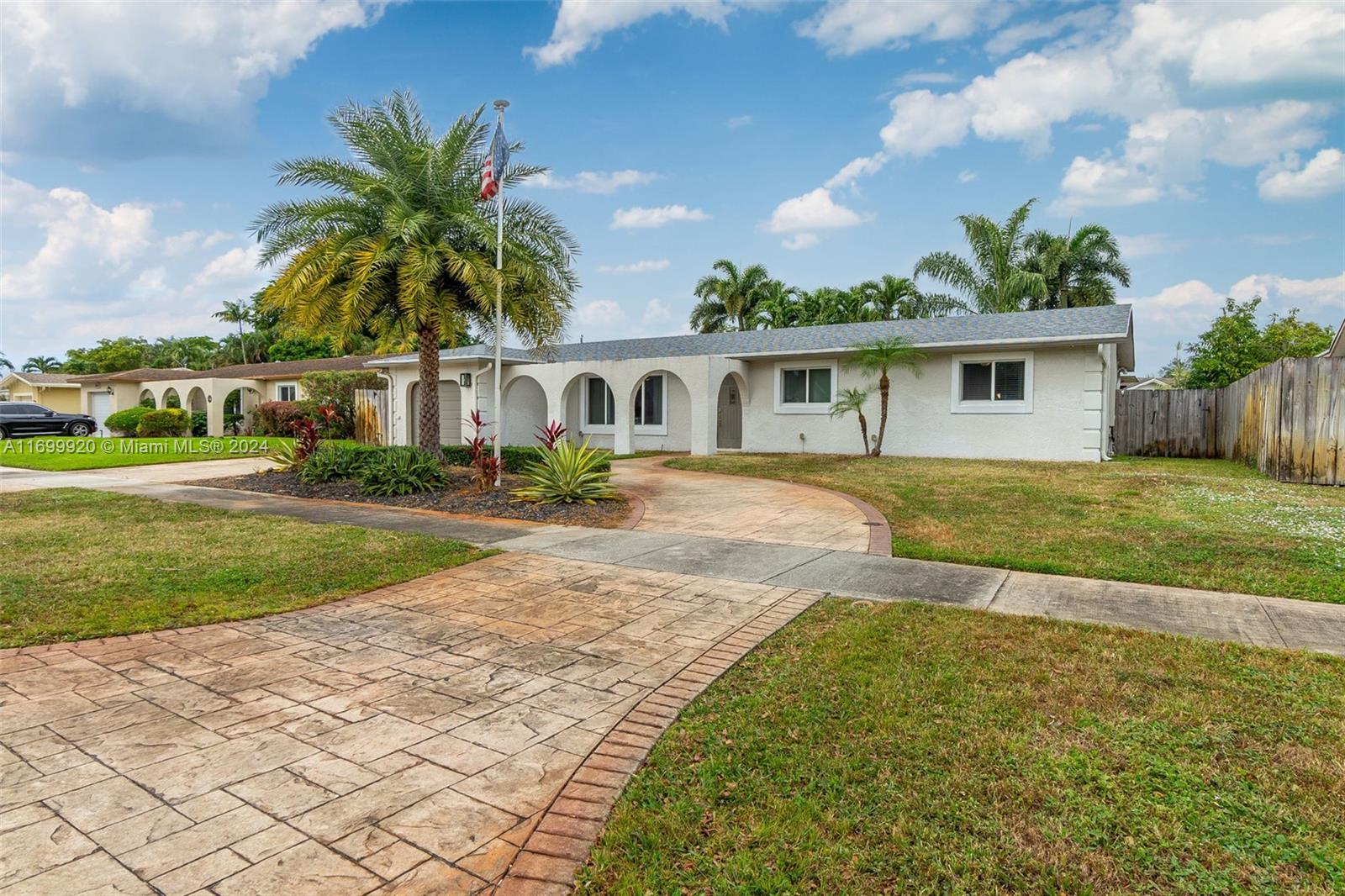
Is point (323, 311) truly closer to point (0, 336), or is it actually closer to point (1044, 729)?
point (0, 336)

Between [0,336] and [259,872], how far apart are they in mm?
20026

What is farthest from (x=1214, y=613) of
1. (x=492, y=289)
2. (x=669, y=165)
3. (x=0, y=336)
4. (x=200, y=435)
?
(x=200, y=435)

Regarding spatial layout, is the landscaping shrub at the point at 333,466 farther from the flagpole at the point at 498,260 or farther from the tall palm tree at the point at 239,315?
the tall palm tree at the point at 239,315

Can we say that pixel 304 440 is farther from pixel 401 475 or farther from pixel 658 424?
pixel 658 424

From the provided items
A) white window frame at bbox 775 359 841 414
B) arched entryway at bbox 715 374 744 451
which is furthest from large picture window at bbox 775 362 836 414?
arched entryway at bbox 715 374 744 451

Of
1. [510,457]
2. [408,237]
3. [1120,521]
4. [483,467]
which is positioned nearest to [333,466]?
[483,467]

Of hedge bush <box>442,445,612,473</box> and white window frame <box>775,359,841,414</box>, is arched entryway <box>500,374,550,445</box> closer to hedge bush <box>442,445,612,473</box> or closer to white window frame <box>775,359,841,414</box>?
hedge bush <box>442,445,612,473</box>

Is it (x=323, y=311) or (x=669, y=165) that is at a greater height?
(x=669, y=165)

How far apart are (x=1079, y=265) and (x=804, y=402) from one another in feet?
59.9

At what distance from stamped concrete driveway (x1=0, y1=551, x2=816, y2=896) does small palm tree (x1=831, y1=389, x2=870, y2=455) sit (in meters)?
12.4

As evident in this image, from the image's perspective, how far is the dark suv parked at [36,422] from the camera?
2714cm

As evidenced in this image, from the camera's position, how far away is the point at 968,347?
16.2 m

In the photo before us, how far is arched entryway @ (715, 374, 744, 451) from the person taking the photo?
2144 cm

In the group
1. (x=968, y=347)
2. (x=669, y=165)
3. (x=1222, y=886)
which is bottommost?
(x=1222, y=886)
